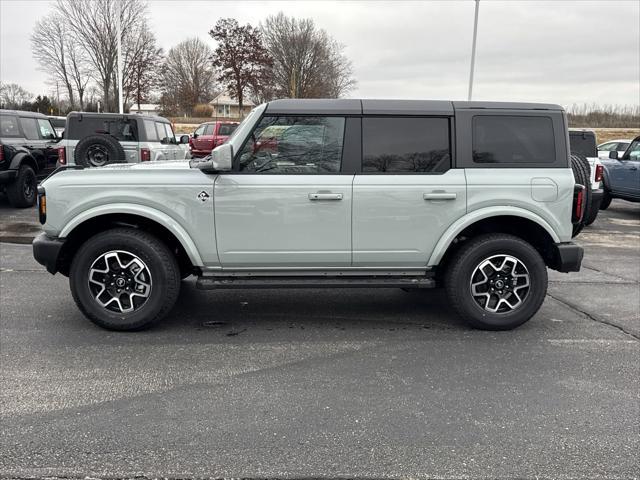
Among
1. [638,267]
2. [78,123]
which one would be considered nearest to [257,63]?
[78,123]

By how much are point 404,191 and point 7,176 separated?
9.41 m

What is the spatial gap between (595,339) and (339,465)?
9.81 feet

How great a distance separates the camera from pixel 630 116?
4900cm

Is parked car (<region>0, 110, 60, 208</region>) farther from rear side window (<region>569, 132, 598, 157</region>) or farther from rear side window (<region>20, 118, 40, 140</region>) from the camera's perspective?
rear side window (<region>569, 132, 598, 157</region>)

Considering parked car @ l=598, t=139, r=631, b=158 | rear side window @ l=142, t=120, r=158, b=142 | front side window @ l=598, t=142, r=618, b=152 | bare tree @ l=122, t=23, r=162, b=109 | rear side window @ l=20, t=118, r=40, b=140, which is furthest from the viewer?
bare tree @ l=122, t=23, r=162, b=109

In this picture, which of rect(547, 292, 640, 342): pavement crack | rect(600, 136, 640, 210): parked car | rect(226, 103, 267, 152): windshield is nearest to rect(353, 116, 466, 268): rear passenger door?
rect(226, 103, 267, 152): windshield

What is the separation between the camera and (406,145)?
478 cm

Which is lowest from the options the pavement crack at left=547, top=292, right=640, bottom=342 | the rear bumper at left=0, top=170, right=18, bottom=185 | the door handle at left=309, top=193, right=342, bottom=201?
the pavement crack at left=547, top=292, right=640, bottom=342

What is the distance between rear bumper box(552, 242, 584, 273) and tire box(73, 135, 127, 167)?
26.8 feet

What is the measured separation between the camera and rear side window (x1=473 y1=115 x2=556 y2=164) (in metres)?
4.80

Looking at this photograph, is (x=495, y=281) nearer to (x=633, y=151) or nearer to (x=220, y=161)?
(x=220, y=161)

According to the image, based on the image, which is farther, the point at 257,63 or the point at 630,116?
the point at 257,63

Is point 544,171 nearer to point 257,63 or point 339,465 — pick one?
point 339,465

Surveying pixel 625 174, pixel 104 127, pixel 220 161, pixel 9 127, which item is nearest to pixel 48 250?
pixel 220 161
